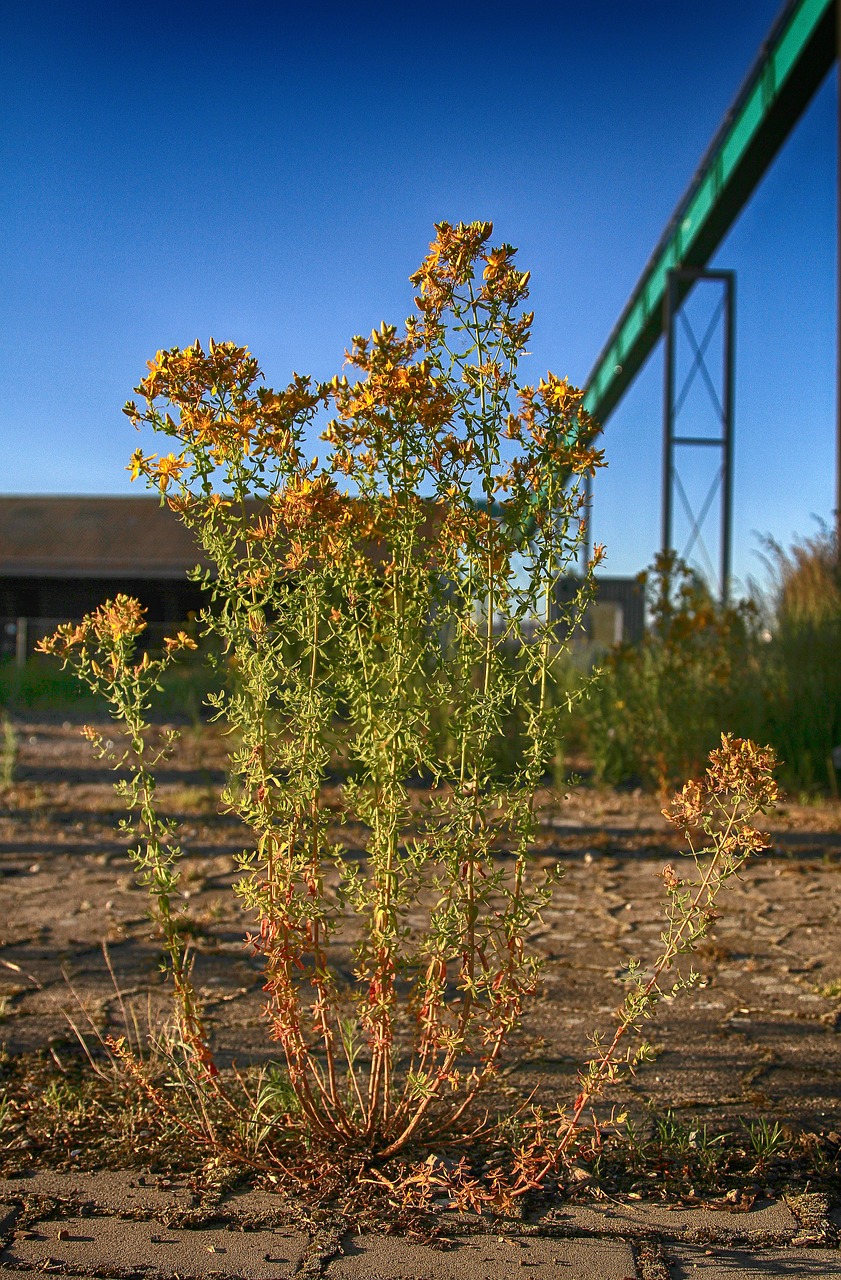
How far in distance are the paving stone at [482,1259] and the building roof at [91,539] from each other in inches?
552

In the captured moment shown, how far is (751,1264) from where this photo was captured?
165cm

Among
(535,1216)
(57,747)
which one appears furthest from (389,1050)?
(57,747)

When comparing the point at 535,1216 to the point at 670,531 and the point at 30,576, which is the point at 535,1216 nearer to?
the point at 670,531

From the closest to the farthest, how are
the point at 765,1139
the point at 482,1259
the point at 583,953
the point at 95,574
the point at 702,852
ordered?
the point at 482,1259 < the point at 702,852 < the point at 765,1139 < the point at 583,953 < the point at 95,574

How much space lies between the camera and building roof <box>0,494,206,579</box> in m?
16.2

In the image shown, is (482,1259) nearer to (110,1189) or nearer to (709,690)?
(110,1189)

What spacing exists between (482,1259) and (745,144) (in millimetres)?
10758

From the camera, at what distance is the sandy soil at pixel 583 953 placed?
2.43 metres

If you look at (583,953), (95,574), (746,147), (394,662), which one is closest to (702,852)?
(394,662)

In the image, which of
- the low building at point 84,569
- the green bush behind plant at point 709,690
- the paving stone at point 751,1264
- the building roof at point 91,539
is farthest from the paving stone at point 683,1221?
the low building at point 84,569

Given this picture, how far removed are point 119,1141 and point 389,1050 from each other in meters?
0.57

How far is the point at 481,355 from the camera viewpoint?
1.84 metres

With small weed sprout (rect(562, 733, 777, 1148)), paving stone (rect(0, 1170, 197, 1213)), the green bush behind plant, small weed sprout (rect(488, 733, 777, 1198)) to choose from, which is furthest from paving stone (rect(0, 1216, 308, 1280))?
the green bush behind plant

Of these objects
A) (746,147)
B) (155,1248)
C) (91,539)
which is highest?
(746,147)
